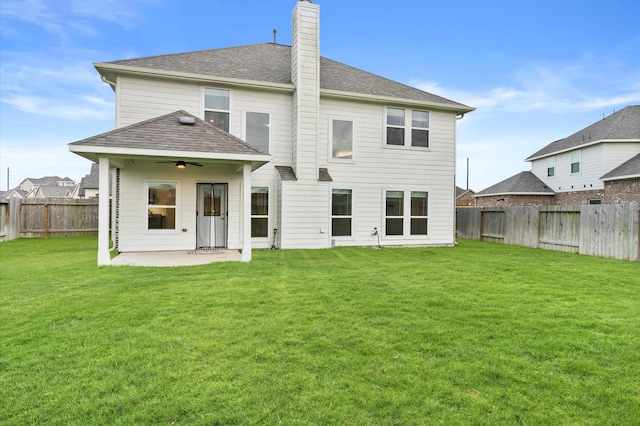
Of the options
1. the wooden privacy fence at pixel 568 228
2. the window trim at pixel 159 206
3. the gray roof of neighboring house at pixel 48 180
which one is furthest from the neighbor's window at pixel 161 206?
the gray roof of neighboring house at pixel 48 180

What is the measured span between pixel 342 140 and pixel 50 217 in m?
12.5

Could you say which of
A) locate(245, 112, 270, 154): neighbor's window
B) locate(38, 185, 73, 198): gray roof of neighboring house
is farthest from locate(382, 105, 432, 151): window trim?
locate(38, 185, 73, 198): gray roof of neighboring house

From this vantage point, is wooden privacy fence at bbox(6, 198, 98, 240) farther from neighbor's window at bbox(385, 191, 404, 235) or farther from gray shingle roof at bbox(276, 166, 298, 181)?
neighbor's window at bbox(385, 191, 404, 235)

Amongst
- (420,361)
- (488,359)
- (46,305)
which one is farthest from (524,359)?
(46,305)

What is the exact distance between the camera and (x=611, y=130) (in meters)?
18.7

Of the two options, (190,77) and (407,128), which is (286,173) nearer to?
(190,77)

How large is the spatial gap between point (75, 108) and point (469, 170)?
127 ft

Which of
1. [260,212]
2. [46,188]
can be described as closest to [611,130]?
[260,212]

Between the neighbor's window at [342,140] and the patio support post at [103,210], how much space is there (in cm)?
660

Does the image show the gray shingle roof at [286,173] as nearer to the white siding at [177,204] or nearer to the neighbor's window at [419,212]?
the white siding at [177,204]

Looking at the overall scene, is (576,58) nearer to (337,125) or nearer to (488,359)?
(337,125)

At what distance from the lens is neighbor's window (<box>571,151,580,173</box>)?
66.9 ft

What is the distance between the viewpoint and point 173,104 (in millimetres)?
9797

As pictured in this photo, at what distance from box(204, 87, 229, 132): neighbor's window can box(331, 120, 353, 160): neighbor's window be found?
3512mm
